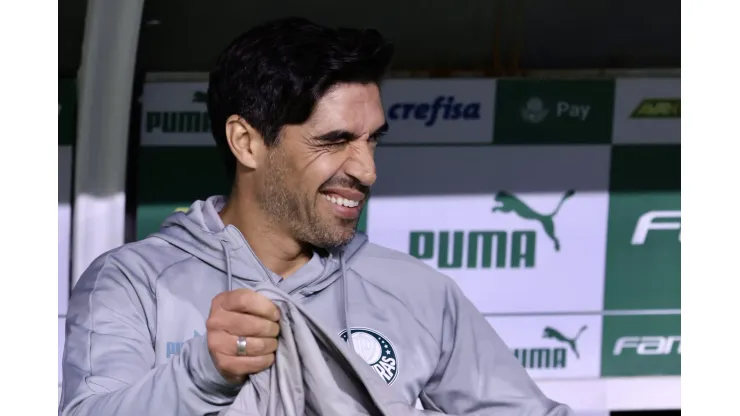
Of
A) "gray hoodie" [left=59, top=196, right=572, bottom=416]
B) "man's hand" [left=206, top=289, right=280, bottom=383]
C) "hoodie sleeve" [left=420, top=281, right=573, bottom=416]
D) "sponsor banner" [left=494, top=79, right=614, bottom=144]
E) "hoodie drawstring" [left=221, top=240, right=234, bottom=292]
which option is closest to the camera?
"man's hand" [left=206, top=289, right=280, bottom=383]

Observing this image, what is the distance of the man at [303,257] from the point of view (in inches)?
71.6

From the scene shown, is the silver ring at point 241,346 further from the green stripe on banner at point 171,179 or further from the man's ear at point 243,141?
the green stripe on banner at point 171,179

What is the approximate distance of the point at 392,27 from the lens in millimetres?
2789

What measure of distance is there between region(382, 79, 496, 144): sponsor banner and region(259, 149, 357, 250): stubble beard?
3.00ft

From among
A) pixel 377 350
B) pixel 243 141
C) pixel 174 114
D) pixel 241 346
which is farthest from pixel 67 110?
pixel 241 346

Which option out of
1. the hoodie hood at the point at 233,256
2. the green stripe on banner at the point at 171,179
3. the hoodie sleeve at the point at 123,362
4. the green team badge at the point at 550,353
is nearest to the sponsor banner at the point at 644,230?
the green team badge at the point at 550,353

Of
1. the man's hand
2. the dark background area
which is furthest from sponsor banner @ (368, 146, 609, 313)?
the man's hand

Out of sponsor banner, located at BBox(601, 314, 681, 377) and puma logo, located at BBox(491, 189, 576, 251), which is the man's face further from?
sponsor banner, located at BBox(601, 314, 681, 377)

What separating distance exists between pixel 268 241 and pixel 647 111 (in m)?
1.43

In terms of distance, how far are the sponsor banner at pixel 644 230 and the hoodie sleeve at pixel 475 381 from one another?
105 centimetres

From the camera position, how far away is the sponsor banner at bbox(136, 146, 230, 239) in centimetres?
275

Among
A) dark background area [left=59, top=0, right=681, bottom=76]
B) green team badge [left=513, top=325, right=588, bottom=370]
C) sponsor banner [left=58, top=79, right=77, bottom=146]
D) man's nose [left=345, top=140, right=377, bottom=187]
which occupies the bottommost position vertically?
green team badge [left=513, top=325, right=588, bottom=370]

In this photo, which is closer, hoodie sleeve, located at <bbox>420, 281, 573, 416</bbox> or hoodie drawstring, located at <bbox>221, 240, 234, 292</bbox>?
hoodie drawstring, located at <bbox>221, 240, 234, 292</bbox>

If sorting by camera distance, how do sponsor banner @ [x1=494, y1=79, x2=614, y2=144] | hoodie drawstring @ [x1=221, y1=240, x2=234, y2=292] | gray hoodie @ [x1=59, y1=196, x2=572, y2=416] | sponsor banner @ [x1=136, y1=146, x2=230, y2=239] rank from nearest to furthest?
gray hoodie @ [x1=59, y1=196, x2=572, y2=416]
hoodie drawstring @ [x1=221, y1=240, x2=234, y2=292]
sponsor banner @ [x1=136, y1=146, x2=230, y2=239]
sponsor banner @ [x1=494, y1=79, x2=614, y2=144]
